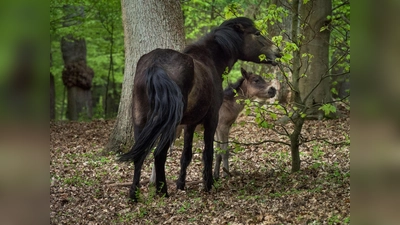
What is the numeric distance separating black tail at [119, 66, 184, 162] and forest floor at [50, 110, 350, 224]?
0.85 meters

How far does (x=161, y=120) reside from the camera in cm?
605

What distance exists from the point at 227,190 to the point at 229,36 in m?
2.89

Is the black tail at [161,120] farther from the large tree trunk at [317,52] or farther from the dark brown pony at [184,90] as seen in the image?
the large tree trunk at [317,52]

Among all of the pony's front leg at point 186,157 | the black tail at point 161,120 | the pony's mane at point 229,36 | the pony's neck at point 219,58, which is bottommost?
the pony's front leg at point 186,157

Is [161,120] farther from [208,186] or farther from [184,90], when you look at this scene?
[208,186]

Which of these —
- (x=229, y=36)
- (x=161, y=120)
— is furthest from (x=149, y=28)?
(x=161, y=120)

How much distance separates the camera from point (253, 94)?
33.1 ft

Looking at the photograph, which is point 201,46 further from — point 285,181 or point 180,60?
point 285,181

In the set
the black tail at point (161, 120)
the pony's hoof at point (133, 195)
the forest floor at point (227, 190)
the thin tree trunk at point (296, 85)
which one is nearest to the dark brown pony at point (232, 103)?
the forest floor at point (227, 190)

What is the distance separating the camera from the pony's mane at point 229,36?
8398 mm
